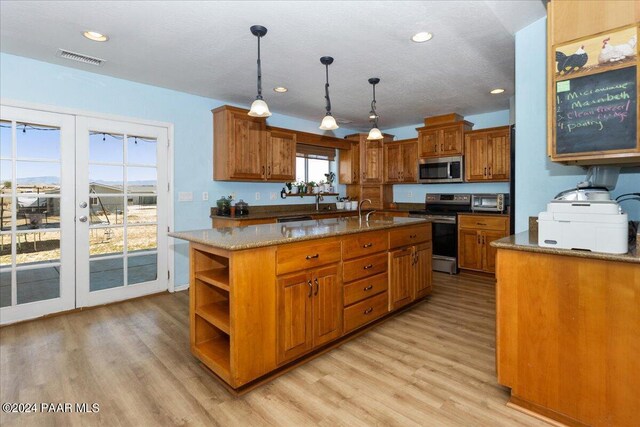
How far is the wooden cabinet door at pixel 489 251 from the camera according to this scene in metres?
4.61

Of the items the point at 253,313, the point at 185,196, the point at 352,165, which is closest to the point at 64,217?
the point at 185,196

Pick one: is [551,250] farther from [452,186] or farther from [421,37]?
[452,186]

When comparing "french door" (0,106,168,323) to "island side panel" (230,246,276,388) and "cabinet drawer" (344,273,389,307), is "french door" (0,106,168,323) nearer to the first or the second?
"island side panel" (230,246,276,388)

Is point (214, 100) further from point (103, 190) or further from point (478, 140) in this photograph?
point (478, 140)

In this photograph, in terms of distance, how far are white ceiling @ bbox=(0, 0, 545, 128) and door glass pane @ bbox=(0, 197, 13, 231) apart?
1374 mm

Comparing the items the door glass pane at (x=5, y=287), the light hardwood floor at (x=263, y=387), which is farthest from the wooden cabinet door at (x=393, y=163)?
the door glass pane at (x=5, y=287)

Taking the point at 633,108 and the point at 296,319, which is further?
the point at 296,319

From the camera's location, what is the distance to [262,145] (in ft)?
15.3

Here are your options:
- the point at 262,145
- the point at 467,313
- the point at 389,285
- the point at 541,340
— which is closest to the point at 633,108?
the point at 541,340

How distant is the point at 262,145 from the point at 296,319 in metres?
3.04

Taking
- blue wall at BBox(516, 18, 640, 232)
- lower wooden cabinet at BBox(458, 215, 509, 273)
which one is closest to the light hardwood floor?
blue wall at BBox(516, 18, 640, 232)

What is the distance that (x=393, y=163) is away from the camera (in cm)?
605

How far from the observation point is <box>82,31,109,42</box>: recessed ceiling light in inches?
105

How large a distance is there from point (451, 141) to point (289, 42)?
338 cm
